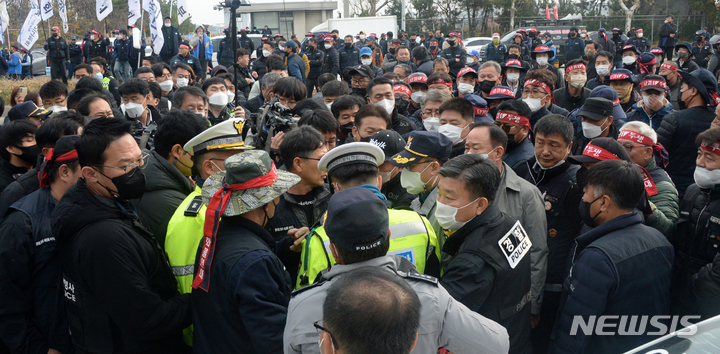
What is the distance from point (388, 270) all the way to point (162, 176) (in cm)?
193

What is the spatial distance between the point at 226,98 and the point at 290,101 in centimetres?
95

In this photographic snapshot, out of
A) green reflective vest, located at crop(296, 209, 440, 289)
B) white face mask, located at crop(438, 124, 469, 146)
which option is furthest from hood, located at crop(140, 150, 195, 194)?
white face mask, located at crop(438, 124, 469, 146)

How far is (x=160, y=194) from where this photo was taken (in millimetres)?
3096

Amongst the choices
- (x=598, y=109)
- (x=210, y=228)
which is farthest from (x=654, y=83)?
(x=210, y=228)

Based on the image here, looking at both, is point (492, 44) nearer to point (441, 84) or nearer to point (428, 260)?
point (441, 84)

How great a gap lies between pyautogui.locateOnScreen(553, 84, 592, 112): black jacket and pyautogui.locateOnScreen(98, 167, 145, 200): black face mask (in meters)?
6.20

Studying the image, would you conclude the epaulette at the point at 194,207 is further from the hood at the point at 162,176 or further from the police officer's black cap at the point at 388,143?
the police officer's black cap at the point at 388,143

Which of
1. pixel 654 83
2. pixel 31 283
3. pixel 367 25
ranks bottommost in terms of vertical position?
pixel 31 283

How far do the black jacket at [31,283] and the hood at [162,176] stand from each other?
55 centimetres

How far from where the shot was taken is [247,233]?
2.32m

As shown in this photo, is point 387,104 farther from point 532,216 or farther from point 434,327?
point 434,327

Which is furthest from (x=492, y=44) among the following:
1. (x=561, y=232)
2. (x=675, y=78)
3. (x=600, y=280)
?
(x=600, y=280)

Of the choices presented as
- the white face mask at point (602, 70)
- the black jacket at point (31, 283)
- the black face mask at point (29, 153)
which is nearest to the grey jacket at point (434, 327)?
the black jacket at point (31, 283)

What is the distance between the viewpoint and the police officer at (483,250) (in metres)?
2.29
